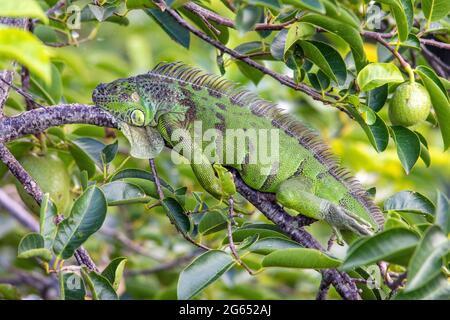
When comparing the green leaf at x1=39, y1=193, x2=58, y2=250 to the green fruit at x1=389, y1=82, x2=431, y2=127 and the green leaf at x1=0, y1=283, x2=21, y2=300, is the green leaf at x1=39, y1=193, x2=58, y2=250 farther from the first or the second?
the green fruit at x1=389, y1=82, x2=431, y2=127

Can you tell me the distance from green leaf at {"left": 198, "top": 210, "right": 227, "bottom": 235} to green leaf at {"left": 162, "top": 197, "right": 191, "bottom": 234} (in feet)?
0.31

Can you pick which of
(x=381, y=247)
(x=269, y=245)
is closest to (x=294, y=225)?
(x=269, y=245)

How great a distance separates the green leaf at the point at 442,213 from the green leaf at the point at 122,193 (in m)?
1.33

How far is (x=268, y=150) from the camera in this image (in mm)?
3635

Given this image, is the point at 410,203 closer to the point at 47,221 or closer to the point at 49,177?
the point at 47,221

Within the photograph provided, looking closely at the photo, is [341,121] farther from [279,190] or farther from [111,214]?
[279,190]

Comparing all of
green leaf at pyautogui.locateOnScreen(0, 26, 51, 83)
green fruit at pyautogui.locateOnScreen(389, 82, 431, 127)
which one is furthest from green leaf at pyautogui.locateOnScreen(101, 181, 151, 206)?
green fruit at pyautogui.locateOnScreen(389, 82, 431, 127)

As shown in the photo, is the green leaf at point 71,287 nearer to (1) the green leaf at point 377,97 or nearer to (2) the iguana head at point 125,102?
(2) the iguana head at point 125,102

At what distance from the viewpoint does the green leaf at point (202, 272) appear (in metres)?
2.35

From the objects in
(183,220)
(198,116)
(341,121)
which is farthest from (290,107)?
(183,220)

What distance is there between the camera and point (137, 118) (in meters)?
3.67

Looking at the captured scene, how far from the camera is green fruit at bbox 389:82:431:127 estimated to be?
9.67ft

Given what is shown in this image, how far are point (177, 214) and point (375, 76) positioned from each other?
1067 mm

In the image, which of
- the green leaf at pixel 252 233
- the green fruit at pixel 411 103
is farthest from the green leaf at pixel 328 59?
the green leaf at pixel 252 233
